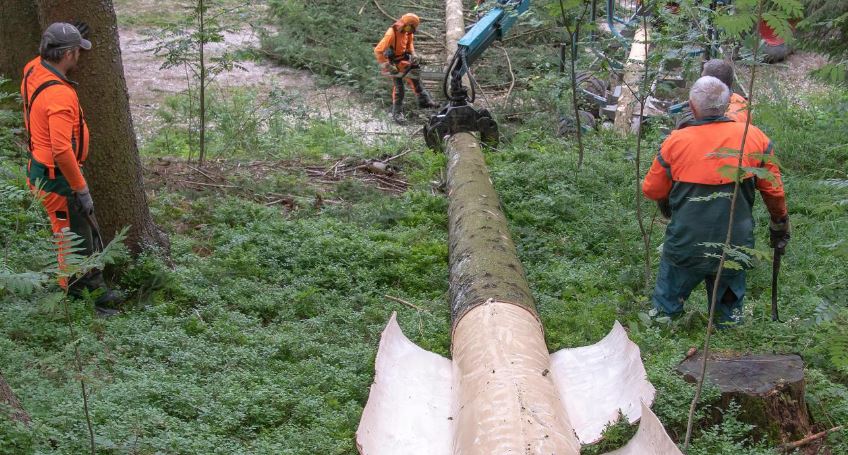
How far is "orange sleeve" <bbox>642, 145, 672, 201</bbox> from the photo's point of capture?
549 centimetres

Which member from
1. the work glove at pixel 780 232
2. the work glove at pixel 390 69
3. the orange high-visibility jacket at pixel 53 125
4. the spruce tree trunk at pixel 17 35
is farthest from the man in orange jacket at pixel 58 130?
the work glove at pixel 390 69

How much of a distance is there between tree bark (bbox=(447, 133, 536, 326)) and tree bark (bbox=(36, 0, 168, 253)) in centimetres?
254

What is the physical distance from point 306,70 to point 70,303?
9792mm

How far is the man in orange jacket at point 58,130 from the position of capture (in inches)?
217

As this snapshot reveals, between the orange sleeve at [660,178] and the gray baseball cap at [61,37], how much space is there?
4.02 meters

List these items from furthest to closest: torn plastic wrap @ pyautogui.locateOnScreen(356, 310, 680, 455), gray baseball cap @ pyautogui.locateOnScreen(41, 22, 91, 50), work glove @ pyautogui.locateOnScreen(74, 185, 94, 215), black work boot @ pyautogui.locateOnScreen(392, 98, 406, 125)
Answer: black work boot @ pyautogui.locateOnScreen(392, 98, 406, 125) → work glove @ pyautogui.locateOnScreen(74, 185, 94, 215) → gray baseball cap @ pyautogui.locateOnScreen(41, 22, 91, 50) → torn plastic wrap @ pyautogui.locateOnScreen(356, 310, 680, 455)

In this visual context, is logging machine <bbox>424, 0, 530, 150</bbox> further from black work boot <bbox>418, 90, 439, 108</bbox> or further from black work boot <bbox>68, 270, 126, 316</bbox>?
black work boot <bbox>68, 270, 126, 316</bbox>

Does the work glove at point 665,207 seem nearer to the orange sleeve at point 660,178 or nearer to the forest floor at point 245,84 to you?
the orange sleeve at point 660,178

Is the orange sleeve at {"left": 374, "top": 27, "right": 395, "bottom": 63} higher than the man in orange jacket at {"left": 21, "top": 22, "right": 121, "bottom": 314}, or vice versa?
the man in orange jacket at {"left": 21, "top": 22, "right": 121, "bottom": 314}

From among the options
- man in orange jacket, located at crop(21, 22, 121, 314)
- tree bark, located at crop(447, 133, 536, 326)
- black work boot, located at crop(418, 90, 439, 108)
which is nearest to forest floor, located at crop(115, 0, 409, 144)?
black work boot, located at crop(418, 90, 439, 108)

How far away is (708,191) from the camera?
529 cm

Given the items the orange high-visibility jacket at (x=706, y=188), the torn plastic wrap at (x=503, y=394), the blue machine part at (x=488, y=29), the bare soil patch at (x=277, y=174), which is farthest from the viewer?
the blue machine part at (x=488, y=29)

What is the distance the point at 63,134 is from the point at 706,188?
14.1ft

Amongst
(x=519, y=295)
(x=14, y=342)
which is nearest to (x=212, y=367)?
(x=14, y=342)
